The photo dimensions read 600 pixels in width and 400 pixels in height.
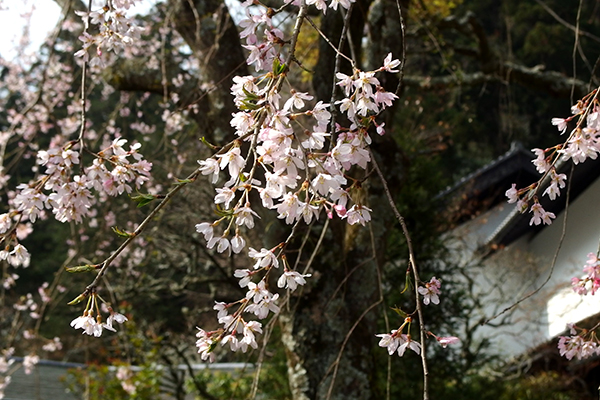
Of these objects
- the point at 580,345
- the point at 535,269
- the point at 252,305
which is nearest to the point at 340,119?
the point at 580,345

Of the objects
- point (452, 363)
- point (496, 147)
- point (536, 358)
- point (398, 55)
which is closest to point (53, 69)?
point (398, 55)

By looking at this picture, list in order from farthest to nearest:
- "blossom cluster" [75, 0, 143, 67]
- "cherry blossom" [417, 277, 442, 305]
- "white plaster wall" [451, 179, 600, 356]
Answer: "white plaster wall" [451, 179, 600, 356], "blossom cluster" [75, 0, 143, 67], "cherry blossom" [417, 277, 442, 305]

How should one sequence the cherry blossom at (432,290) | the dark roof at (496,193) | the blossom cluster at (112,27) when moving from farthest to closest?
the dark roof at (496,193), the blossom cluster at (112,27), the cherry blossom at (432,290)

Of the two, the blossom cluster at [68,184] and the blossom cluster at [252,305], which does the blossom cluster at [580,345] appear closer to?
the blossom cluster at [252,305]

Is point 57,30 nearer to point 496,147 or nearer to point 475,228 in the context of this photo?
point 475,228

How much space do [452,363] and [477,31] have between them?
322cm

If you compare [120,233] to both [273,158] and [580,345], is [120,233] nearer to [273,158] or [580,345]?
[273,158]

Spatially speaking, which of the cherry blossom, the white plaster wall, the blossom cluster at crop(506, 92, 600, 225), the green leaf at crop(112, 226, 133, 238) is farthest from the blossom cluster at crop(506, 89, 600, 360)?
the white plaster wall

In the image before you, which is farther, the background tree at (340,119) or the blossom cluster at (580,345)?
the background tree at (340,119)

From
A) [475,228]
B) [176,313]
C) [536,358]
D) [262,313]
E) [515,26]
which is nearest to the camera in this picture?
[262,313]

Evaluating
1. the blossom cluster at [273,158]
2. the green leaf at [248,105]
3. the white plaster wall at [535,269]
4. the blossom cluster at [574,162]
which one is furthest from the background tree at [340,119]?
the white plaster wall at [535,269]

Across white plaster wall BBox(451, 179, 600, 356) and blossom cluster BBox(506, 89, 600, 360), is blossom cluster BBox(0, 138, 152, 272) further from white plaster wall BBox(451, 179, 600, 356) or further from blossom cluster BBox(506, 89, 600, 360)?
white plaster wall BBox(451, 179, 600, 356)

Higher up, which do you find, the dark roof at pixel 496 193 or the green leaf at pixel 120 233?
the dark roof at pixel 496 193

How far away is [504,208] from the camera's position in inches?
320
